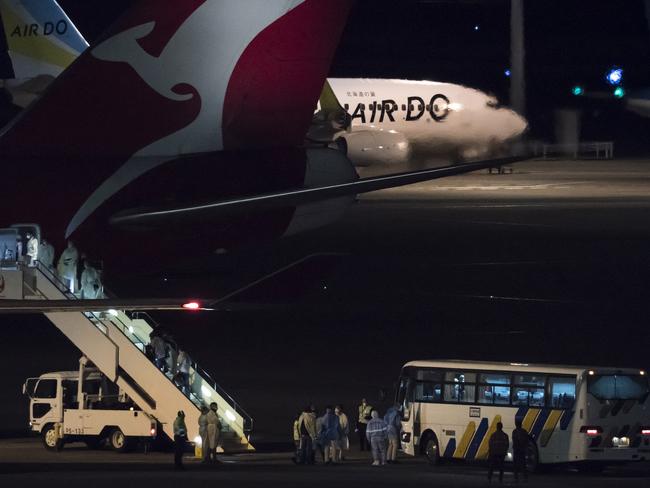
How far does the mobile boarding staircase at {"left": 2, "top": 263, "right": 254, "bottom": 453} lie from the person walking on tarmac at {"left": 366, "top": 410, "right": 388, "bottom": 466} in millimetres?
2190

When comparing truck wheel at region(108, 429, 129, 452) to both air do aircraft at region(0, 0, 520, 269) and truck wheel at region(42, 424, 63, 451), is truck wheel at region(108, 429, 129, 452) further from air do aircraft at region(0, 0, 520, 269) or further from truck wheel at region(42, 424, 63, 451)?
air do aircraft at region(0, 0, 520, 269)

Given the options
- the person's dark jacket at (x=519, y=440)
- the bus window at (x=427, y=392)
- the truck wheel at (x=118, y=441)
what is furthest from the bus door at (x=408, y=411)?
the truck wheel at (x=118, y=441)

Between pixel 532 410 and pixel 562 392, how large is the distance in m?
0.59

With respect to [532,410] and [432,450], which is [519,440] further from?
[432,450]

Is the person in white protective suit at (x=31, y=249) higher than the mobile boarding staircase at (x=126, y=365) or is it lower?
higher

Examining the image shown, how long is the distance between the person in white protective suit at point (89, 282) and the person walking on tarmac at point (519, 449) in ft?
25.3

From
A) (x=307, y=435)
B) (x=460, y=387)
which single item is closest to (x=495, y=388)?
(x=460, y=387)

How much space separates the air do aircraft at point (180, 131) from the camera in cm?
2684

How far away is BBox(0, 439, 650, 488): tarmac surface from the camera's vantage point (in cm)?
2002

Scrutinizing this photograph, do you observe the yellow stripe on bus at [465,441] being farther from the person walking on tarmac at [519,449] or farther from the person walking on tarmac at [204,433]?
the person walking on tarmac at [204,433]

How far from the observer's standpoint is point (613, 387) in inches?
990

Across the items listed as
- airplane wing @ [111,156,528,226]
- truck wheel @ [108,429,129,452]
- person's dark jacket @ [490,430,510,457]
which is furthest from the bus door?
truck wheel @ [108,429,129,452]

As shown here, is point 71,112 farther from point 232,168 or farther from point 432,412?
point 432,412

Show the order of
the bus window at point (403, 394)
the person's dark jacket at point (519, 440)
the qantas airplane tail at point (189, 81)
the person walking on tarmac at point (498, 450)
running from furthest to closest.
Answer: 1. the bus window at point (403, 394)
2. the qantas airplane tail at point (189, 81)
3. the person's dark jacket at point (519, 440)
4. the person walking on tarmac at point (498, 450)
